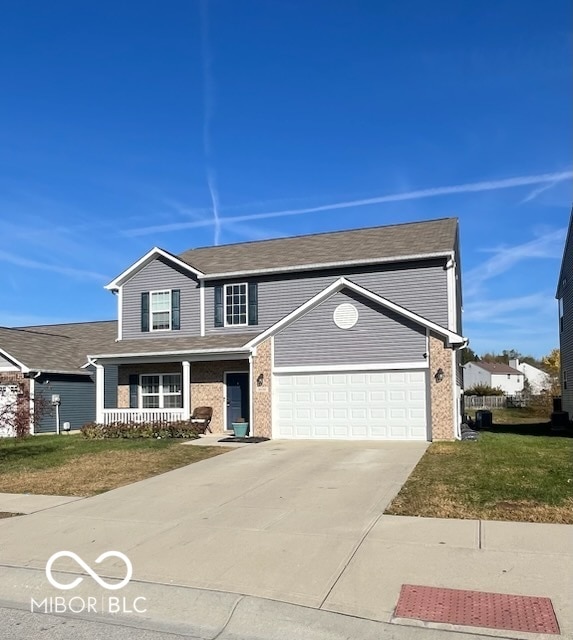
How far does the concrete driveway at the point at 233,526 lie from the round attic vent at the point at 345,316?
6001 millimetres

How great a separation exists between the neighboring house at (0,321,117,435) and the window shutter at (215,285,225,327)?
561cm

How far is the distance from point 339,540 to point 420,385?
11.1 metres

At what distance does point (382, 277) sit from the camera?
21.4 meters

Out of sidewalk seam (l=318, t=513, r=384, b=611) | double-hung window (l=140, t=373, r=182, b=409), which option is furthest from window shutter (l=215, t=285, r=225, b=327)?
sidewalk seam (l=318, t=513, r=384, b=611)

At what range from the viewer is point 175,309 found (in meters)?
24.2

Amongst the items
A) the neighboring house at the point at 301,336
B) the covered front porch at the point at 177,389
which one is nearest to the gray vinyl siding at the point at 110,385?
the neighboring house at the point at 301,336

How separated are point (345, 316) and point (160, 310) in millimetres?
8885

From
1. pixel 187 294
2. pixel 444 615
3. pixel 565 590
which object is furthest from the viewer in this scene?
pixel 187 294

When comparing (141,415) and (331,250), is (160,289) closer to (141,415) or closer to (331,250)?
(141,415)

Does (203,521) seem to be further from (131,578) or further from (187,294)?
(187,294)

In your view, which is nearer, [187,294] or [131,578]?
[131,578]

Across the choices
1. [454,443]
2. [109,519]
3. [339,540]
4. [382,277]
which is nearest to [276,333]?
[382,277]

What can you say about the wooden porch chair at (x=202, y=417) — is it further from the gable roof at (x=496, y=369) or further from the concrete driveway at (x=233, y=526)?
the gable roof at (x=496, y=369)

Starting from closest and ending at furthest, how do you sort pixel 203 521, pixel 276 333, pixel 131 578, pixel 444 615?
pixel 444 615, pixel 131 578, pixel 203 521, pixel 276 333
